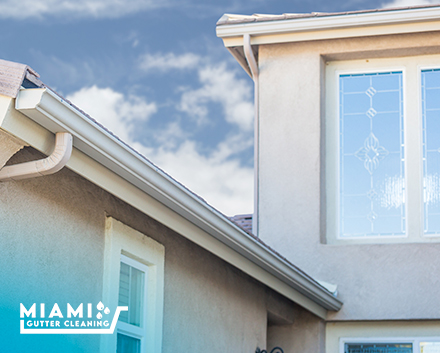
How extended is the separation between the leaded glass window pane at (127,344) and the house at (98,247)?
1 cm

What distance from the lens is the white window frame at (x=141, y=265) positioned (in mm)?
5445

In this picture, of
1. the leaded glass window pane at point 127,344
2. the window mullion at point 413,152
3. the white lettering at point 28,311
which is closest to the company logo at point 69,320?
the white lettering at point 28,311

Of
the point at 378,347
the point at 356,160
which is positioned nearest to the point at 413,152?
the point at 356,160

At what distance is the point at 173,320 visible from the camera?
641 cm

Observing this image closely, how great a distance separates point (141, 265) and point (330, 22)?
4.95 metres

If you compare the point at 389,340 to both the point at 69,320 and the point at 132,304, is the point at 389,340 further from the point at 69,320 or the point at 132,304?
the point at 69,320

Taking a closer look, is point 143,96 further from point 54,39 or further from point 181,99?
point 54,39

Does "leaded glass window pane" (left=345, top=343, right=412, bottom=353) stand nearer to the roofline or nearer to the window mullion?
the window mullion

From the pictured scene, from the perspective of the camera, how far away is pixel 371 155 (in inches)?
373

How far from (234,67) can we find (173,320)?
41.1 feet

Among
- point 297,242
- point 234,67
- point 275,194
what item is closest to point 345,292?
point 297,242

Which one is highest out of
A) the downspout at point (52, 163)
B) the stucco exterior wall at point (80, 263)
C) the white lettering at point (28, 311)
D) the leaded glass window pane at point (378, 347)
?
the downspout at point (52, 163)

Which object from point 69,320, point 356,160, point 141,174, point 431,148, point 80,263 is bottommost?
point 69,320

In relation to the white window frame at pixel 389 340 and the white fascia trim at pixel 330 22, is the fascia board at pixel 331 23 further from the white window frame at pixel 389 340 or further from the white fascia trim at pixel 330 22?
the white window frame at pixel 389 340
